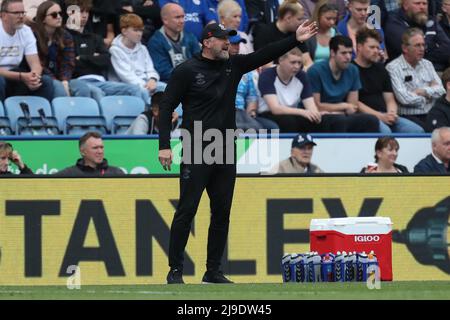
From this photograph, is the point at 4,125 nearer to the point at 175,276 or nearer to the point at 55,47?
the point at 55,47

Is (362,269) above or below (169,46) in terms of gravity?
below

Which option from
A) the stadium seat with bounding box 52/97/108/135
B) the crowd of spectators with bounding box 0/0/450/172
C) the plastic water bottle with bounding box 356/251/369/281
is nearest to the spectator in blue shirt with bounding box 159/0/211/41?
the crowd of spectators with bounding box 0/0/450/172

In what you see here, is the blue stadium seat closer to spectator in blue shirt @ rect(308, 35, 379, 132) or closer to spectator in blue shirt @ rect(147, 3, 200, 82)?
spectator in blue shirt @ rect(147, 3, 200, 82)

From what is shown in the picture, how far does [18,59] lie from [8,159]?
1.87m

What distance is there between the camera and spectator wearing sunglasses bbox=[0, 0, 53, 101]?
51.0ft

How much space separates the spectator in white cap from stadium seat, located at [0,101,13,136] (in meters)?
3.01

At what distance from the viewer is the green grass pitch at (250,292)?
9953mm

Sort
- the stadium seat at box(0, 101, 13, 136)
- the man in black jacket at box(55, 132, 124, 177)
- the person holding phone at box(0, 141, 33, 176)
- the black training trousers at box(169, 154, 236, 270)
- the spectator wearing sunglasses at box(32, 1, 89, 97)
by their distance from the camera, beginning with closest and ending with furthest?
the black training trousers at box(169, 154, 236, 270) < the person holding phone at box(0, 141, 33, 176) < the man in black jacket at box(55, 132, 124, 177) < the stadium seat at box(0, 101, 13, 136) < the spectator wearing sunglasses at box(32, 1, 89, 97)

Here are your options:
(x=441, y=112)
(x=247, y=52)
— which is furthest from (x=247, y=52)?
(x=441, y=112)

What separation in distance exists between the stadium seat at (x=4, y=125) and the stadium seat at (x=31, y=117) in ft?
0.15

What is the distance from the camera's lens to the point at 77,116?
607 inches
